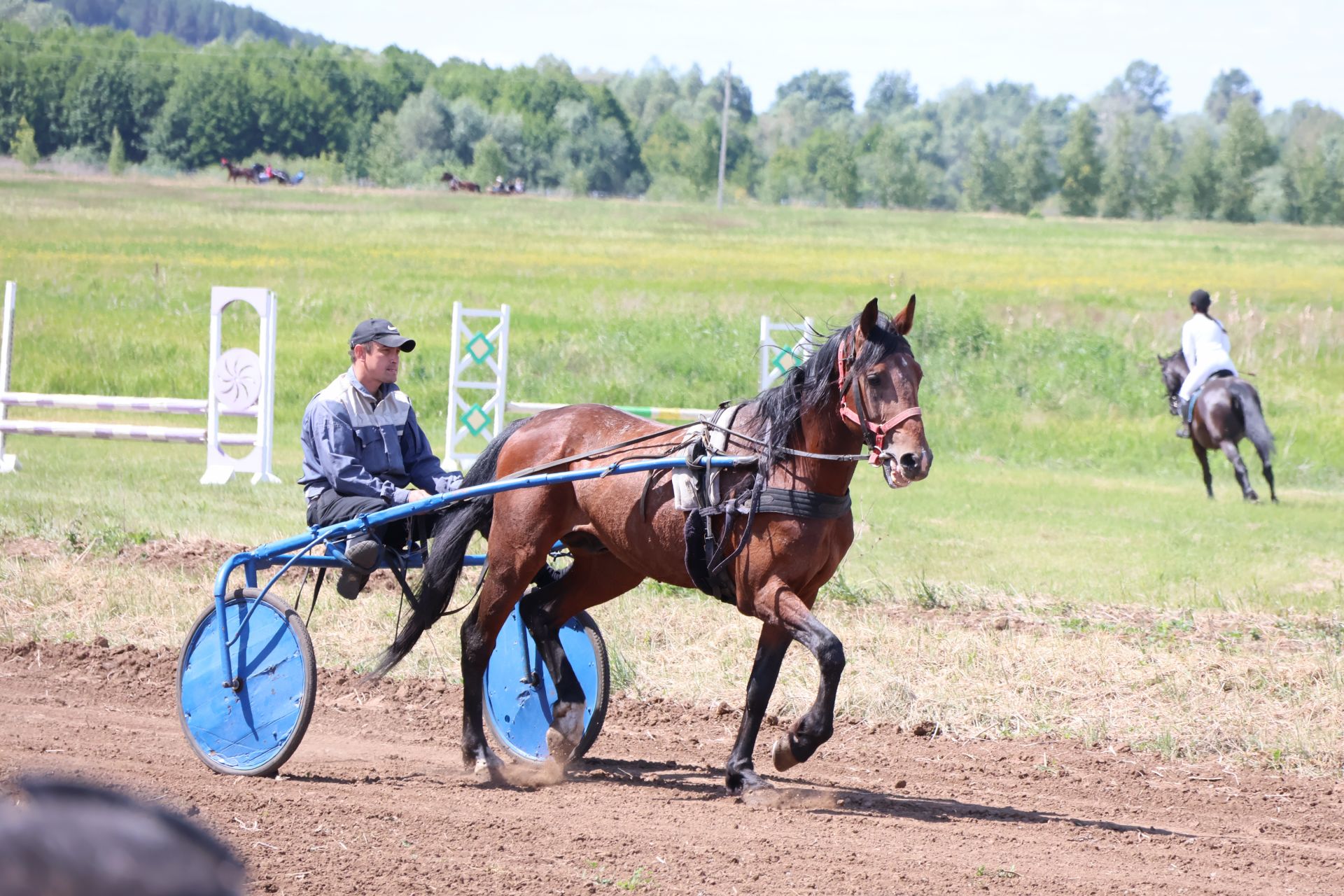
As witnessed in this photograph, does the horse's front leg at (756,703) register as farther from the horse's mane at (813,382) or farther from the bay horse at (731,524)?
the horse's mane at (813,382)

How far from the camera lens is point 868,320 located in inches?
201

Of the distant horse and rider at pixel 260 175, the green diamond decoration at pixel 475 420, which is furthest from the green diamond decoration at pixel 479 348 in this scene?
the distant horse and rider at pixel 260 175

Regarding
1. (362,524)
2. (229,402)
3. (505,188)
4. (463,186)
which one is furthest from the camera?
(505,188)

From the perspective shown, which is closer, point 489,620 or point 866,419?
point 866,419

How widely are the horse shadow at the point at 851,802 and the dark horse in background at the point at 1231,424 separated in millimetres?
10873

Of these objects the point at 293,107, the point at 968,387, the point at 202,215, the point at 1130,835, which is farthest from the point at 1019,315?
the point at 293,107

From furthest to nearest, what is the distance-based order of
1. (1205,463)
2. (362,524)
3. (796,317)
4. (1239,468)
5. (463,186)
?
(463,186) < (796,317) < (1205,463) < (1239,468) < (362,524)

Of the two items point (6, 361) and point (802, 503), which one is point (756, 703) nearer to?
point (802, 503)

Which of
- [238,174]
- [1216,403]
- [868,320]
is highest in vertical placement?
[238,174]

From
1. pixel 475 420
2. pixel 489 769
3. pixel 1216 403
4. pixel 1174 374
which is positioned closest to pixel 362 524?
pixel 489 769

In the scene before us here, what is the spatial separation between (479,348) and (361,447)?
29.6 feet

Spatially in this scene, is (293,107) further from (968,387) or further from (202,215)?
(968,387)

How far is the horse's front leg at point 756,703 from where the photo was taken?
17.7 ft

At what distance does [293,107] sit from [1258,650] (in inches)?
3431
